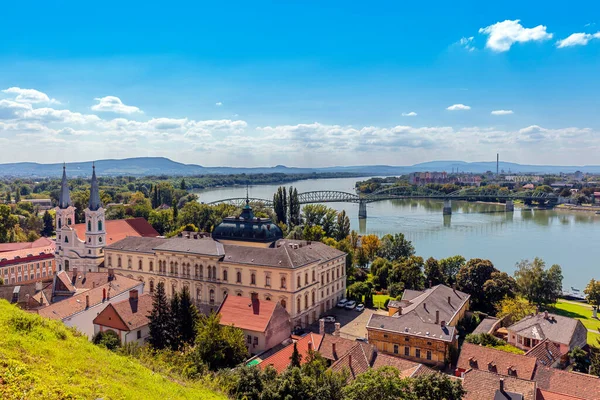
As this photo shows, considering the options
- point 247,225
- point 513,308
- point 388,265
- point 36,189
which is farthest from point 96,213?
point 36,189

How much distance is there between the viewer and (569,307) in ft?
108

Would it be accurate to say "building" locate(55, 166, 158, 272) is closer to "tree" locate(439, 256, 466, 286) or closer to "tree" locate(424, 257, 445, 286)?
"tree" locate(424, 257, 445, 286)

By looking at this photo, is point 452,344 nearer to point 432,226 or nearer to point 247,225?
point 247,225

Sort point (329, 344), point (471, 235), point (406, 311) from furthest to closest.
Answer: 1. point (471, 235)
2. point (406, 311)
3. point (329, 344)

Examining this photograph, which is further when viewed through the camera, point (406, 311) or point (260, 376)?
point (406, 311)

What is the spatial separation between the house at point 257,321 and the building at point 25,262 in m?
24.4

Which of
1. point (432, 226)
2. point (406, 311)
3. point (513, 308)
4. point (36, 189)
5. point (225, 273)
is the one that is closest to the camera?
point (406, 311)

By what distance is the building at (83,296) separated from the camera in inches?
886

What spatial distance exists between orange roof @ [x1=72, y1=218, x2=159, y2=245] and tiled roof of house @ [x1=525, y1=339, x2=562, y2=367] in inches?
1280

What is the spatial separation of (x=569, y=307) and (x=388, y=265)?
42.7 feet

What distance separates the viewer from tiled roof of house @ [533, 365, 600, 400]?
1630 cm

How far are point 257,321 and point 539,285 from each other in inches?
798

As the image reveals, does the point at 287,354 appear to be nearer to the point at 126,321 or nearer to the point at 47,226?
the point at 126,321

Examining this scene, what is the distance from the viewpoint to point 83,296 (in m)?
24.7
